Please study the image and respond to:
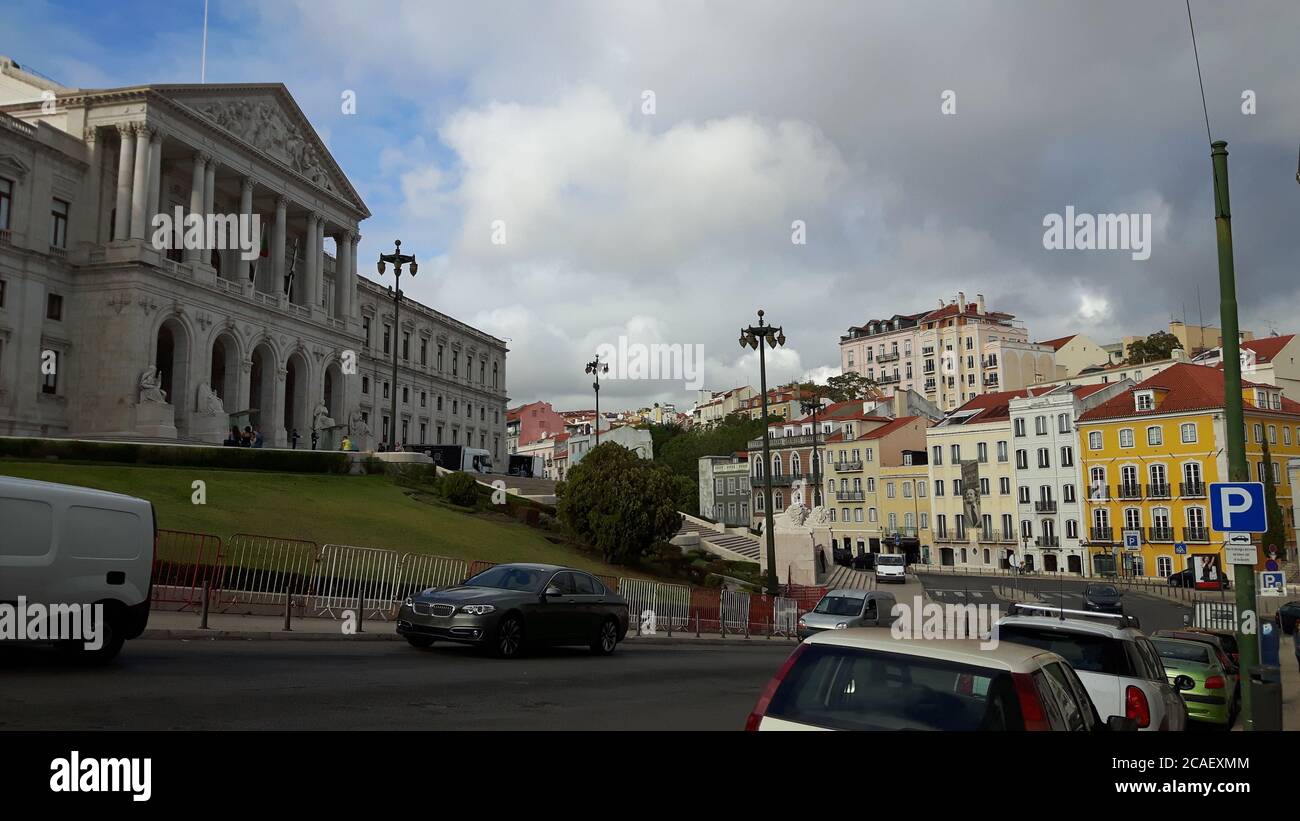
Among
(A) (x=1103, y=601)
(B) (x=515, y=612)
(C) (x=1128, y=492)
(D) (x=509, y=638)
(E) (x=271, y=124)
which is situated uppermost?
(E) (x=271, y=124)

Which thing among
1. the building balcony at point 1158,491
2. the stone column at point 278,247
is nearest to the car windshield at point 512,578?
the stone column at point 278,247

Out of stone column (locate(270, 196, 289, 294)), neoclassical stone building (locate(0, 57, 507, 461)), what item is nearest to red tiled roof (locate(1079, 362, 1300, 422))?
neoclassical stone building (locate(0, 57, 507, 461))

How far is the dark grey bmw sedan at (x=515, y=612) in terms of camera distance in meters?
14.6

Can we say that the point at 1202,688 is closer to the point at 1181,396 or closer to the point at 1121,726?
the point at 1121,726

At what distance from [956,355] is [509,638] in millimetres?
103904

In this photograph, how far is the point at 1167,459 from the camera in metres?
66.2

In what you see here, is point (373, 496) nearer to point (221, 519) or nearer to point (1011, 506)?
point (221, 519)

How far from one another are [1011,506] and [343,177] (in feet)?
182

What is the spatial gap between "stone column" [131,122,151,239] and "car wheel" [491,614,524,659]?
44.0 metres

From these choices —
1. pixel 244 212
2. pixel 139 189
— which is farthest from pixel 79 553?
pixel 244 212

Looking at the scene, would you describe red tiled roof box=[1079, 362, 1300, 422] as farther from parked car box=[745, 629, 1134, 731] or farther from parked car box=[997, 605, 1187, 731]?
parked car box=[745, 629, 1134, 731]

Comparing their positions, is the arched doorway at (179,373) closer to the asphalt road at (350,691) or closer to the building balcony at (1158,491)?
the asphalt road at (350,691)
